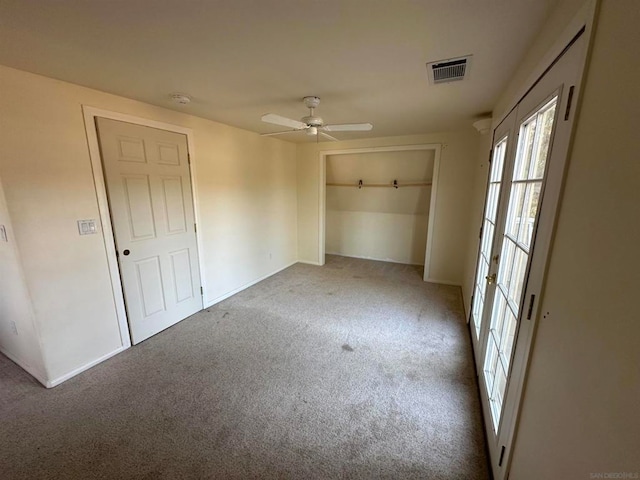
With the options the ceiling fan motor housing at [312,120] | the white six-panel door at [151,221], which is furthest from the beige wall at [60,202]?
the ceiling fan motor housing at [312,120]

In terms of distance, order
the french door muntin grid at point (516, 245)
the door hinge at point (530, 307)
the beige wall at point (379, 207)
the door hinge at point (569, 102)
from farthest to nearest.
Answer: the beige wall at point (379, 207) → the french door muntin grid at point (516, 245) → the door hinge at point (530, 307) → the door hinge at point (569, 102)

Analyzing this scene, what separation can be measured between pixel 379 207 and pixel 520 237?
392 centimetres

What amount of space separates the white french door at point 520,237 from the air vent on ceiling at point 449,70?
0.43 meters

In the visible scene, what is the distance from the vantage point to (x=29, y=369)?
2.18 meters

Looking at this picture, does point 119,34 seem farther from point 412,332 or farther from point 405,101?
point 412,332

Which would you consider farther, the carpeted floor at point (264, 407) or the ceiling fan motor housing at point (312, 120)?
the ceiling fan motor housing at point (312, 120)

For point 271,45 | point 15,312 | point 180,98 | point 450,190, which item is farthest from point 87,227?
point 450,190

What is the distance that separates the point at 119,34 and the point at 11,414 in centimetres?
254

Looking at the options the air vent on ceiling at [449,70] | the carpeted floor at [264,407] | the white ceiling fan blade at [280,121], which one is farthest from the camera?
the white ceiling fan blade at [280,121]

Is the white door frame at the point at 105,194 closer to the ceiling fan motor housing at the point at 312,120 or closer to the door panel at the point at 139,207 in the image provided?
the door panel at the point at 139,207

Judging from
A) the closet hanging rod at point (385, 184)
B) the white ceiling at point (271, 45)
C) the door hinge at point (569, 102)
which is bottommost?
the closet hanging rod at point (385, 184)

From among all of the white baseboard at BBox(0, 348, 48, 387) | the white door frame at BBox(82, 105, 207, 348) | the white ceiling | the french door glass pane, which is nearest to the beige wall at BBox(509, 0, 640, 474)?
the white ceiling

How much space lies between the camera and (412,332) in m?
2.80

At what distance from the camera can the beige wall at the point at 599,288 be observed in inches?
22.0
